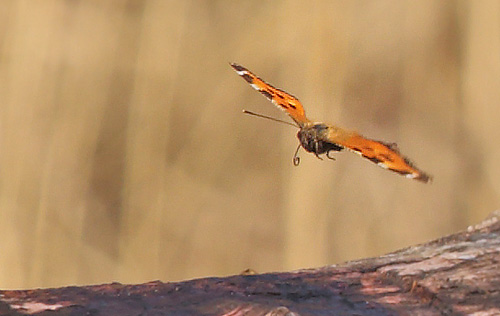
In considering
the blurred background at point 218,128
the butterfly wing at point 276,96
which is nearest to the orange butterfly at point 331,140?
the butterfly wing at point 276,96

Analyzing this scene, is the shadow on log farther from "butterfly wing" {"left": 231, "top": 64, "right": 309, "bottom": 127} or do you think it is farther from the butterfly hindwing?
"butterfly wing" {"left": 231, "top": 64, "right": 309, "bottom": 127}

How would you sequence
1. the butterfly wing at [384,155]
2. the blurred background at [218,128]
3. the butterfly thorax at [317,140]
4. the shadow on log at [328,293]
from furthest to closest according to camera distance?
the blurred background at [218,128] < the butterfly thorax at [317,140] < the butterfly wing at [384,155] < the shadow on log at [328,293]

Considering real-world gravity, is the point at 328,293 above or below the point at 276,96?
below

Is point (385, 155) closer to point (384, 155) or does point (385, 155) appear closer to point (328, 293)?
point (384, 155)

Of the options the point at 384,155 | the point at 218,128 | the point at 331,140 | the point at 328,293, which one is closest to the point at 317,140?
the point at 331,140

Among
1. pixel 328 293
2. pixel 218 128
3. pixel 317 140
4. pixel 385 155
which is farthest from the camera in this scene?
pixel 218 128

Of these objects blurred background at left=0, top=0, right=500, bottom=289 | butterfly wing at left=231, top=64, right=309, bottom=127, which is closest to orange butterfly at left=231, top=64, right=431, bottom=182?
butterfly wing at left=231, top=64, right=309, bottom=127

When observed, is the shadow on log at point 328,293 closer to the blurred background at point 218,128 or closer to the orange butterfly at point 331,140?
the orange butterfly at point 331,140
